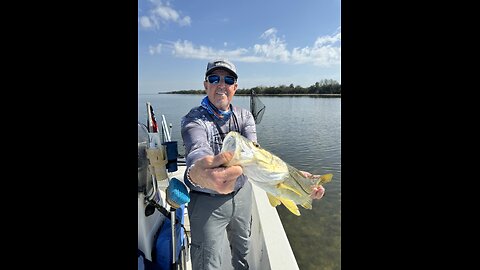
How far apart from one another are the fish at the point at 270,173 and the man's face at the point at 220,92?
0.65m

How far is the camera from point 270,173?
5.06 ft

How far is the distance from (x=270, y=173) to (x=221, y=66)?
0.93 meters

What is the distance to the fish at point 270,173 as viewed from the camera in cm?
146

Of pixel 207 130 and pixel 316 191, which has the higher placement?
pixel 207 130

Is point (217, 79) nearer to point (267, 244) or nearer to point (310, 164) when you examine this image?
point (267, 244)

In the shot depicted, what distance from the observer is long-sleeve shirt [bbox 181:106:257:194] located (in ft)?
5.95

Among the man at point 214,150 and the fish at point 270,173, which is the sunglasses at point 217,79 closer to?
the man at point 214,150

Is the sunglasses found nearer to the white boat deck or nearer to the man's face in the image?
the man's face

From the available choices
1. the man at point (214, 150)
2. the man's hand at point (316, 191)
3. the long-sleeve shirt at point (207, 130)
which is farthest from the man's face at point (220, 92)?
the man's hand at point (316, 191)

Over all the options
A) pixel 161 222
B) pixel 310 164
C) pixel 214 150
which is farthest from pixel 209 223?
pixel 310 164

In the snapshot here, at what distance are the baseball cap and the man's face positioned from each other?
1.1 inches

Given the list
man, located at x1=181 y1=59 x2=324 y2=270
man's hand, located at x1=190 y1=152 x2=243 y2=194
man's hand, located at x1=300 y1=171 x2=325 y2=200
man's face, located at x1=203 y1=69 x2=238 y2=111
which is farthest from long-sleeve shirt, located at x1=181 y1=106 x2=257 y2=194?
man's hand, located at x1=300 y1=171 x2=325 y2=200
